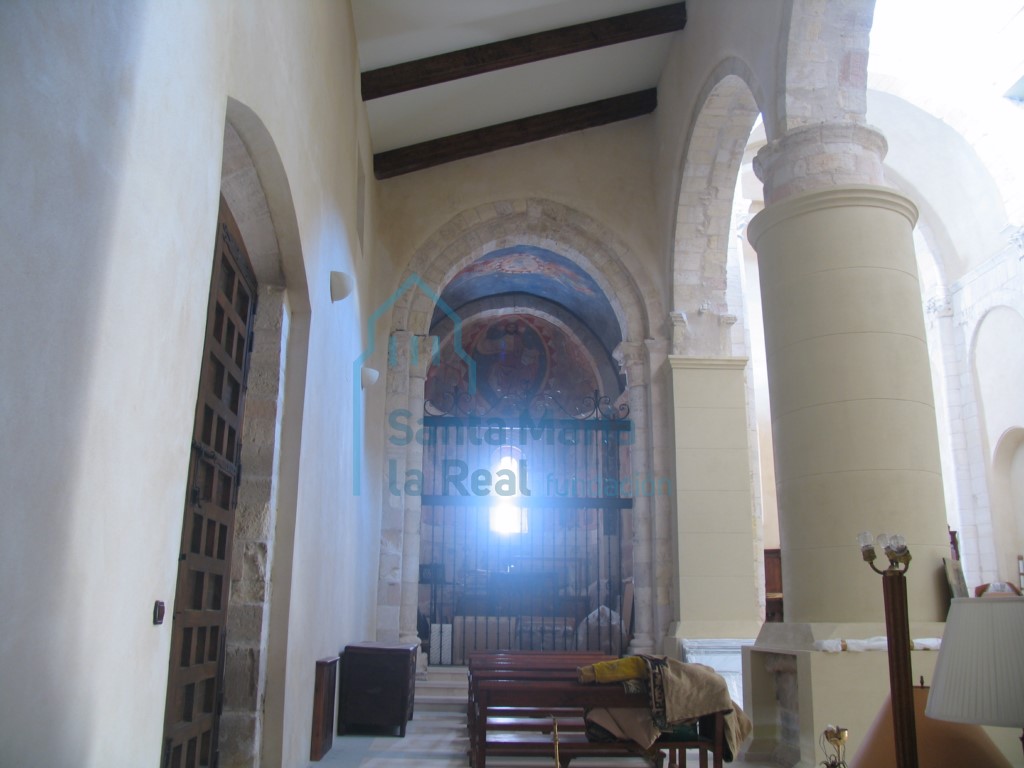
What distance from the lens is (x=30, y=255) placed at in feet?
5.72

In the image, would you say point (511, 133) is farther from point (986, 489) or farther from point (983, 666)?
point (986, 489)

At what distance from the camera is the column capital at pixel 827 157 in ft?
16.7

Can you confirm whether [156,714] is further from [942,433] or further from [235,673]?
[942,433]

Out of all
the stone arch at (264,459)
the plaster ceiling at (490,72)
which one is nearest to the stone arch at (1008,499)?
the plaster ceiling at (490,72)

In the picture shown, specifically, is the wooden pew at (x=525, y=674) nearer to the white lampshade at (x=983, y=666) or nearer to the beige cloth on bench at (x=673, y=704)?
the beige cloth on bench at (x=673, y=704)

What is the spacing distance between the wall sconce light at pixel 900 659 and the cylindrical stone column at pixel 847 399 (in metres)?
2.05

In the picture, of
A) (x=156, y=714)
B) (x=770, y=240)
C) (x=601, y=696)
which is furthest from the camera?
(x=770, y=240)

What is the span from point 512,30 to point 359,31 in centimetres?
136

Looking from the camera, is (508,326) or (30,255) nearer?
(30,255)

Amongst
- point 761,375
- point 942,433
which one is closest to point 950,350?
point 942,433

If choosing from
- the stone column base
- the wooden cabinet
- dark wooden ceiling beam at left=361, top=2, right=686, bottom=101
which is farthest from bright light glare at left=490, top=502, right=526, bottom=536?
dark wooden ceiling beam at left=361, top=2, right=686, bottom=101

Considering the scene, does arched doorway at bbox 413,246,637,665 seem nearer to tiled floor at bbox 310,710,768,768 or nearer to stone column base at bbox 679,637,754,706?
stone column base at bbox 679,637,754,706

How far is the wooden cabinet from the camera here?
20.5 feet

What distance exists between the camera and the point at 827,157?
5.12 m
